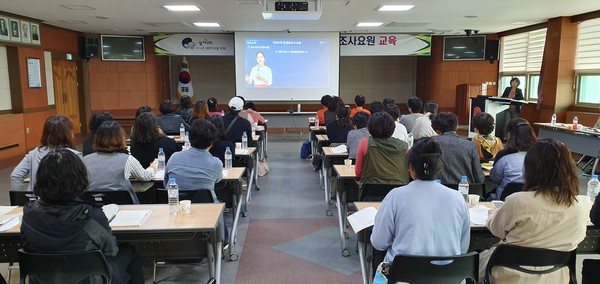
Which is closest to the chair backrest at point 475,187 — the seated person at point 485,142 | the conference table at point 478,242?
the conference table at point 478,242

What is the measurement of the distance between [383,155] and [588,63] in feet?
23.4

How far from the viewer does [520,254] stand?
80.4 inches

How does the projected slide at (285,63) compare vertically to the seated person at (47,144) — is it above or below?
above

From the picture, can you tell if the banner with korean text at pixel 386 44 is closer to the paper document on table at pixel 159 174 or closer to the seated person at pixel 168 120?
the seated person at pixel 168 120

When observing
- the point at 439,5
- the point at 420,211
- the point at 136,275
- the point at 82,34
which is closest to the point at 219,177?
the point at 136,275

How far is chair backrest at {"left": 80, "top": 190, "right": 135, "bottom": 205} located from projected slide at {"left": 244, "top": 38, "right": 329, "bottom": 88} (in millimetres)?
8434

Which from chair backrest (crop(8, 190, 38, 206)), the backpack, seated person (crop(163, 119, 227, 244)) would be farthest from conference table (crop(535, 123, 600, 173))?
chair backrest (crop(8, 190, 38, 206))

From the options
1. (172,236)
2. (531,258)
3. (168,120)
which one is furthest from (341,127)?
(531,258)

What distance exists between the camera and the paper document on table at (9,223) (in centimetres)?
250

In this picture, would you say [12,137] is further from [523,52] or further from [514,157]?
[523,52]

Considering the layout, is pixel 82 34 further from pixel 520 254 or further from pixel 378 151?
pixel 520 254

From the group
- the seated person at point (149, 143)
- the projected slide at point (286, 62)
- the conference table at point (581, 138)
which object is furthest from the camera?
the projected slide at point (286, 62)

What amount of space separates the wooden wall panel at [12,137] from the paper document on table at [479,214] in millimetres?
8620

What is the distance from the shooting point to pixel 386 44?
38.7 feet
